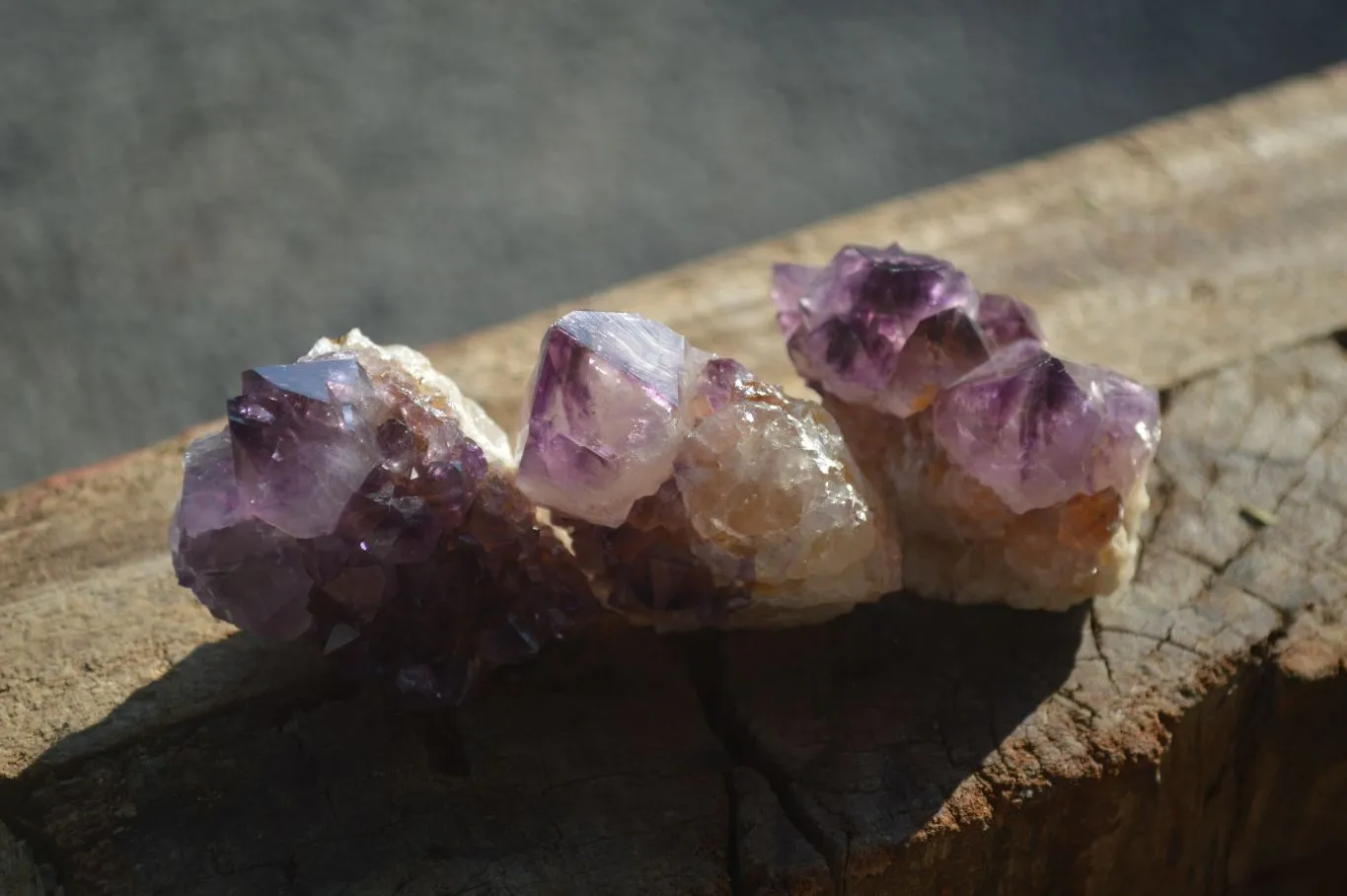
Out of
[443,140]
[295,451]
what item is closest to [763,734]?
[295,451]

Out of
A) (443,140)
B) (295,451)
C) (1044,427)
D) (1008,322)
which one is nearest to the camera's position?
(295,451)

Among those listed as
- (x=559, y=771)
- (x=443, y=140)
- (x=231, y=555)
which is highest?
(x=231, y=555)

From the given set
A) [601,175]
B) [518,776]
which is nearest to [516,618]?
[518,776]

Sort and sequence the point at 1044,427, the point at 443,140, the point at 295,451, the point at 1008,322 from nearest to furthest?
the point at 295,451, the point at 1044,427, the point at 1008,322, the point at 443,140

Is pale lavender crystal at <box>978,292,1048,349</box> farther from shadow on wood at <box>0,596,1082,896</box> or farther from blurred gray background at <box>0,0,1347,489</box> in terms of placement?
blurred gray background at <box>0,0,1347,489</box>

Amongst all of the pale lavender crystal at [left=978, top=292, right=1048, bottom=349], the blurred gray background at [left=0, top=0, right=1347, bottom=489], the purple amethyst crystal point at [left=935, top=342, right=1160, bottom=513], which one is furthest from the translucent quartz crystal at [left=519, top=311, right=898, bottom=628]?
the blurred gray background at [left=0, top=0, right=1347, bottom=489]

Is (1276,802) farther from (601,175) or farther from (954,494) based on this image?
(601,175)

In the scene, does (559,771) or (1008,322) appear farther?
(1008,322)

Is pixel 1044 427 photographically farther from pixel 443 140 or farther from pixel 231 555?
pixel 443 140

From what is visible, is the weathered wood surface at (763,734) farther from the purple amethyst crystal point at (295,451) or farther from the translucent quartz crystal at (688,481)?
the purple amethyst crystal point at (295,451)
